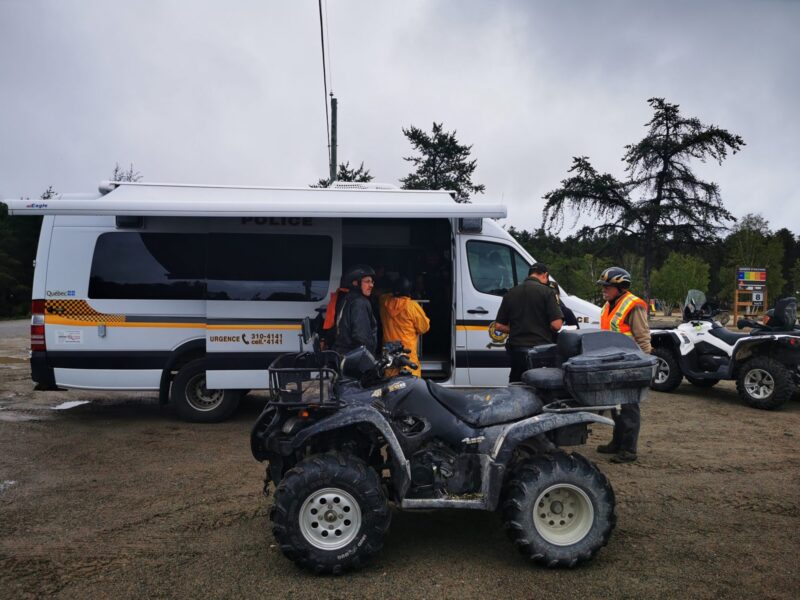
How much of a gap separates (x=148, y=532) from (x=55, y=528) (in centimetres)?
67

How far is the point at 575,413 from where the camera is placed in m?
3.94

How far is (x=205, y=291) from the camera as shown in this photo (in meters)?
7.54

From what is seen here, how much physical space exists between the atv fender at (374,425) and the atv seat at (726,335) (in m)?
7.45

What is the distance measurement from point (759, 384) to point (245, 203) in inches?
286

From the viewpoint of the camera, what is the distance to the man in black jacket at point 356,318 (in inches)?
247

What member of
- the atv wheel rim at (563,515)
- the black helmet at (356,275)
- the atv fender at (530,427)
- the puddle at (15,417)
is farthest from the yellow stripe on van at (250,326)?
the atv wheel rim at (563,515)

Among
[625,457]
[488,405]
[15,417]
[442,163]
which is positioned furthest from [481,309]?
[442,163]

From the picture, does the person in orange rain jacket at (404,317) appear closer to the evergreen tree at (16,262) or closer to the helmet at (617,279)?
the helmet at (617,279)

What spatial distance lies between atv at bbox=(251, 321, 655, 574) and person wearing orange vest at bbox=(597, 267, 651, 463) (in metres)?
2.04

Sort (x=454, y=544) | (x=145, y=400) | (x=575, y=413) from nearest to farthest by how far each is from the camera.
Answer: (x=575, y=413) < (x=454, y=544) < (x=145, y=400)

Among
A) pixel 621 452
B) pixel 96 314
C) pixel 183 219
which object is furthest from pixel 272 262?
pixel 621 452

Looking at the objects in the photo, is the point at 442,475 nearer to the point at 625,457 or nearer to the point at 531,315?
the point at 625,457

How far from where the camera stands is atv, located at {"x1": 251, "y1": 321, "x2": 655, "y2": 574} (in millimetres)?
3686

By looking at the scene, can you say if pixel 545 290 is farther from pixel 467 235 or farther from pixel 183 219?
pixel 183 219
